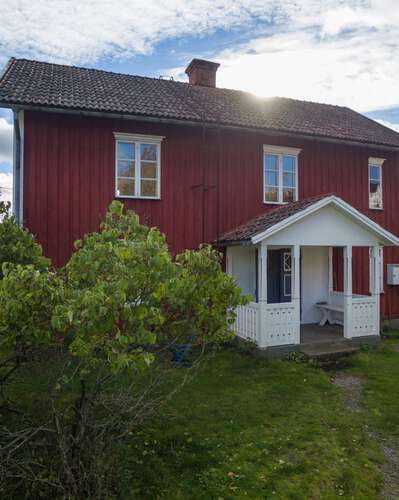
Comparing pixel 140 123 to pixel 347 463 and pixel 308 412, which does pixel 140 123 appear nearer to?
pixel 308 412

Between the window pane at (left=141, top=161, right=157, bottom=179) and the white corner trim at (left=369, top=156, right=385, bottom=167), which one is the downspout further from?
the white corner trim at (left=369, top=156, right=385, bottom=167)

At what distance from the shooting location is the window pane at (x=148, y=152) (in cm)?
1085

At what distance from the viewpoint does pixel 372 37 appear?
10516mm

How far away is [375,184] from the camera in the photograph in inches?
542

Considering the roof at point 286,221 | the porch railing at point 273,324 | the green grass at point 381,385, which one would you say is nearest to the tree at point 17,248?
the roof at point 286,221

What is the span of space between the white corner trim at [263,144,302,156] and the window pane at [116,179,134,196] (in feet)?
14.0

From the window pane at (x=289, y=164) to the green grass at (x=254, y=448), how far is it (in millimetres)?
6986

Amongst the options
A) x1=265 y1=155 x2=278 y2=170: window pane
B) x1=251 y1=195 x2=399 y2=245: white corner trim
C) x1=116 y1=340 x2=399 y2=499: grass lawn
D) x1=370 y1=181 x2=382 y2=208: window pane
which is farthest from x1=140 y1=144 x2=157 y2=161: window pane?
x1=370 y1=181 x2=382 y2=208: window pane

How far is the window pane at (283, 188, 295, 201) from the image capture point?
40.7 ft

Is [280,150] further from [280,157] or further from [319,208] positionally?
[319,208]

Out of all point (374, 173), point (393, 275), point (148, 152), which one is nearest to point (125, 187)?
point (148, 152)

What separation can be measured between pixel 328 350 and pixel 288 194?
5.08m

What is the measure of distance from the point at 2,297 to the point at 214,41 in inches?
424

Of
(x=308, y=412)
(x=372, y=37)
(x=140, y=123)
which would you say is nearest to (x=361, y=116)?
(x=372, y=37)
